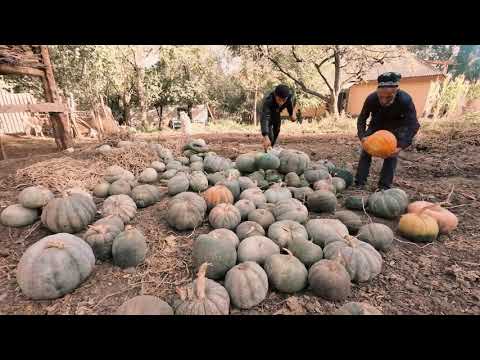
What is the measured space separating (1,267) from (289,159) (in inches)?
147

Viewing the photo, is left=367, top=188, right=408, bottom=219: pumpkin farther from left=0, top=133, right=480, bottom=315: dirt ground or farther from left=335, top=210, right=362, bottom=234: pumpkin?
left=335, top=210, right=362, bottom=234: pumpkin

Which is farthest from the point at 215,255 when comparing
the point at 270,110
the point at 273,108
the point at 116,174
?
the point at 273,108

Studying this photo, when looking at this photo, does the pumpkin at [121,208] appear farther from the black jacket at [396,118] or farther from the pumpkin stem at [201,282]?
the black jacket at [396,118]

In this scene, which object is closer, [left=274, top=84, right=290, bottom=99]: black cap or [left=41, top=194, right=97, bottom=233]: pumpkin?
[left=41, top=194, right=97, bottom=233]: pumpkin

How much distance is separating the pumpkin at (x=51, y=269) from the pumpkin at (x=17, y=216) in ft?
3.66

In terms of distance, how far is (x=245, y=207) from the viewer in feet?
10.9

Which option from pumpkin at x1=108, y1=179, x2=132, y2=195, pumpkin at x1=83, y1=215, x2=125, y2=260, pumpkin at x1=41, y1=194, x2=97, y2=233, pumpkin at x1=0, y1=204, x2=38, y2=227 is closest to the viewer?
pumpkin at x1=83, y1=215, x2=125, y2=260

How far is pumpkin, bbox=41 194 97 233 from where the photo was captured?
9.75ft

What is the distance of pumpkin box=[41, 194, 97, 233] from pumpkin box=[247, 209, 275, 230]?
1781mm

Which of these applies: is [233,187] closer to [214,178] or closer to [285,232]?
[214,178]

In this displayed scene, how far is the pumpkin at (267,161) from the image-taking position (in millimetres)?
4465

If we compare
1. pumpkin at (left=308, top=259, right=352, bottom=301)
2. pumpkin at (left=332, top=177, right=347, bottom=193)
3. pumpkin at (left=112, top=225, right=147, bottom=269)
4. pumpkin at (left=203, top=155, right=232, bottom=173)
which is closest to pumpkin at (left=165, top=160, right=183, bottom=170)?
pumpkin at (left=203, top=155, right=232, bottom=173)

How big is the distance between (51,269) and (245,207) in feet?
6.27

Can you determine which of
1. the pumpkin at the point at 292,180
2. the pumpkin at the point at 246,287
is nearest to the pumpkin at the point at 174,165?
the pumpkin at the point at 292,180
